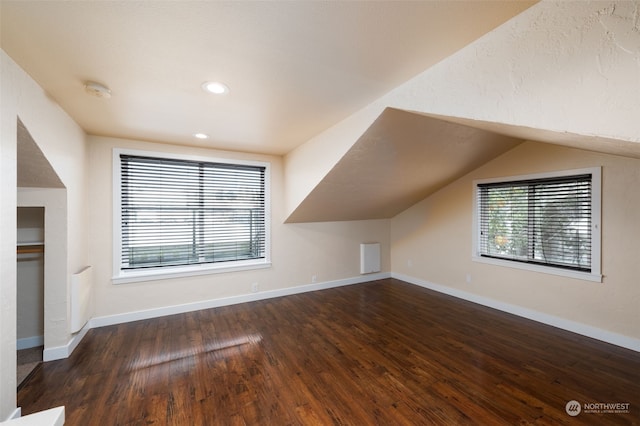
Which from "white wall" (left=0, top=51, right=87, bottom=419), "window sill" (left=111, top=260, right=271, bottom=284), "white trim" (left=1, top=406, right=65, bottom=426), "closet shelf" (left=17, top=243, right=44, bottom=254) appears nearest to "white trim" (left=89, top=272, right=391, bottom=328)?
"window sill" (left=111, top=260, right=271, bottom=284)

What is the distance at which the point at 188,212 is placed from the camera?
373 centimetres

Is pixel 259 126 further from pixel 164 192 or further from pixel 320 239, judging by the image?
pixel 320 239

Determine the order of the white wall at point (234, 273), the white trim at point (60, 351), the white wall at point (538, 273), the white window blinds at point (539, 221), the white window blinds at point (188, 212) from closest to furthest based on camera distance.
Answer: the white trim at point (60, 351) < the white wall at point (538, 273) < the white window blinds at point (539, 221) < the white wall at point (234, 273) < the white window blinds at point (188, 212)

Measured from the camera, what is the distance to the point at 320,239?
15.4 ft

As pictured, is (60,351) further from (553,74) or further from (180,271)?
(553,74)

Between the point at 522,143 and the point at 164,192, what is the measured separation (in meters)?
4.88

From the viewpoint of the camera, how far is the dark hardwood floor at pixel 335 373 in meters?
1.84

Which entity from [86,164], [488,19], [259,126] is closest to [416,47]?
[488,19]

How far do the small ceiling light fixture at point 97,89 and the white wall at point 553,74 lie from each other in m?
2.35

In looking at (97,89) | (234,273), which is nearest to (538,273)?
(234,273)

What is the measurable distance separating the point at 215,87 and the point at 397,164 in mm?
2151

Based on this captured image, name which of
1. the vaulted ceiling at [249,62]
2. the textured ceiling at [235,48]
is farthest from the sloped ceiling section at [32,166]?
the textured ceiling at [235,48]

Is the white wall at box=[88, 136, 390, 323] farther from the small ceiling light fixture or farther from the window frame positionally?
the small ceiling light fixture

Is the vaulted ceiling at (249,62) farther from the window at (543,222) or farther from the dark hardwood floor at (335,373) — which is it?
the dark hardwood floor at (335,373)
